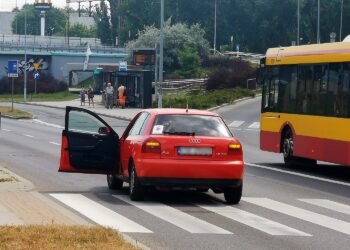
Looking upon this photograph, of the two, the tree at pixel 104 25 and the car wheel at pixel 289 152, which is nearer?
the car wheel at pixel 289 152

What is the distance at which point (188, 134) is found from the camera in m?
17.0

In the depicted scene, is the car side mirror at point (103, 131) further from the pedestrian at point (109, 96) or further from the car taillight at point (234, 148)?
the pedestrian at point (109, 96)

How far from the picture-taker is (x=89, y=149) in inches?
726

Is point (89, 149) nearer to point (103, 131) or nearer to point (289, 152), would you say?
point (103, 131)

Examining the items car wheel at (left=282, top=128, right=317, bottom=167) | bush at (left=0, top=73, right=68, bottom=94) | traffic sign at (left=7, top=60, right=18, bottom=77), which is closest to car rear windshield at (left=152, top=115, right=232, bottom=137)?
car wheel at (left=282, top=128, right=317, bottom=167)

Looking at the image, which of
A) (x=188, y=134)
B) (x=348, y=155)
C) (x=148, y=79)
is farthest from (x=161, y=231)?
(x=148, y=79)

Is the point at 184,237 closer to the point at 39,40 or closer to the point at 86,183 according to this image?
the point at 86,183

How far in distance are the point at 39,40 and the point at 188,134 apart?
136 m

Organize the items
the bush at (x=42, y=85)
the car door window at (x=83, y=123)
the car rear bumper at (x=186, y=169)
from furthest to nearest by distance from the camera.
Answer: the bush at (x=42, y=85), the car door window at (x=83, y=123), the car rear bumper at (x=186, y=169)

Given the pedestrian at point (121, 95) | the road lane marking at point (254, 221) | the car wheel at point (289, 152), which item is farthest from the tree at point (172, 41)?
the road lane marking at point (254, 221)

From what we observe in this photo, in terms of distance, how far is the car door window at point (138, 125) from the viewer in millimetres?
17837

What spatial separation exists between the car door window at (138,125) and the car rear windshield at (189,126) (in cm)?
59

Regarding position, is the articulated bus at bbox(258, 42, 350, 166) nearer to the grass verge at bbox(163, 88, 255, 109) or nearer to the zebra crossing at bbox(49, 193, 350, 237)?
the zebra crossing at bbox(49, 193, 350, 237)

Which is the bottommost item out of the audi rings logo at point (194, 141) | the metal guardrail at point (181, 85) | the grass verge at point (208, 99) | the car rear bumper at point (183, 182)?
the metal guardrail at point (181, 85)
